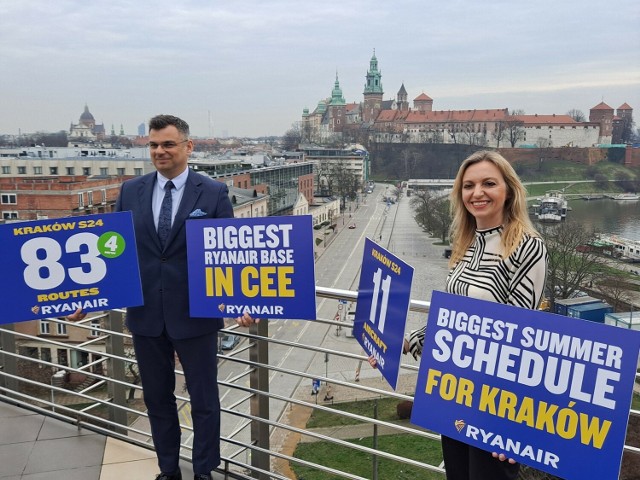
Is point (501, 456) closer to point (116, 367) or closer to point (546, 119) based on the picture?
point (116, 367)

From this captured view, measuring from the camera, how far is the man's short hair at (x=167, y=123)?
2.24 meters

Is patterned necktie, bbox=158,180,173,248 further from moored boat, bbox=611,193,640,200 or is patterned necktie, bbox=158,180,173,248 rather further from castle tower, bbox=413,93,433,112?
castle tower, bbox=413,93,433,112

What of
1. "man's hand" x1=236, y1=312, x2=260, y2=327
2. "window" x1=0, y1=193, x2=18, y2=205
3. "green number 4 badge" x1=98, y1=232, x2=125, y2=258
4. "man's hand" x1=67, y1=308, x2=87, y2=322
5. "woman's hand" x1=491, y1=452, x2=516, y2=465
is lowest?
"window" x1=0, y1=193, x2=18, y2=205

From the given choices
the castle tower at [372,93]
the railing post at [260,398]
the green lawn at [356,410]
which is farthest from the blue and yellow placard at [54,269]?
the castle tower at [372,93]

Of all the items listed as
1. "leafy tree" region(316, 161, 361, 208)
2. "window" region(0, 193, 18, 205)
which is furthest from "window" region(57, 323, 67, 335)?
"leafy tree" region(316, 161, 361, 208)

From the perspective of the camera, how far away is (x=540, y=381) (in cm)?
160

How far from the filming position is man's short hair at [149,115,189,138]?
2.24 m

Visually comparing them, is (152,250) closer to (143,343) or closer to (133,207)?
(133,207)

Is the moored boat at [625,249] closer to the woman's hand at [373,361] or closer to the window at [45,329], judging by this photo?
the window at [45,329]

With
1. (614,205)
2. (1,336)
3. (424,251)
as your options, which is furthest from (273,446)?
(614,205)

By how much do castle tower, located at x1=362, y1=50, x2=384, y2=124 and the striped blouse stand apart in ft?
339

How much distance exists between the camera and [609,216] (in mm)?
57250

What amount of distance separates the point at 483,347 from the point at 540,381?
19 centimetres

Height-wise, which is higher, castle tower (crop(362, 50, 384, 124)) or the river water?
castle tower (crop(362, 50, 384, 124))
